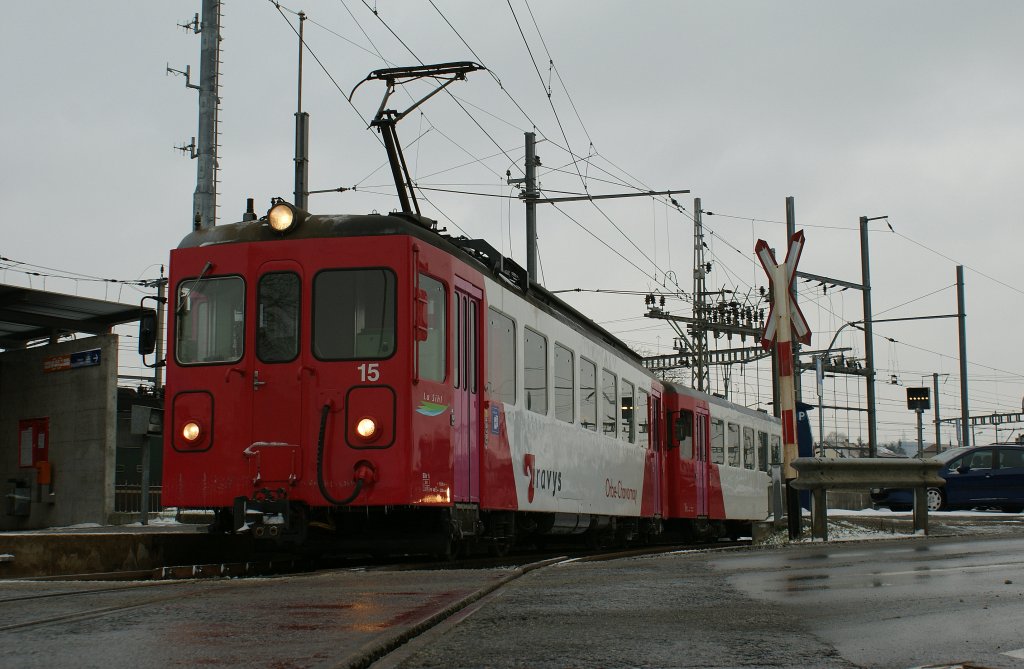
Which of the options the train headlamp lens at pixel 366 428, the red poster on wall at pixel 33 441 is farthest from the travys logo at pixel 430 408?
the red poster on wall at pixel 33 441

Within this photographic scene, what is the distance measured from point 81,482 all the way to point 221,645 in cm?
1850

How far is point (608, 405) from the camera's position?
16.5 meters

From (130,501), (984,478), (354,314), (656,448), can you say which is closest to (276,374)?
(354,314)

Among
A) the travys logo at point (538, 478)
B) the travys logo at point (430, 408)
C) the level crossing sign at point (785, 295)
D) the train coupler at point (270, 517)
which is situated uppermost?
the level crossing sign at point (785, 295)

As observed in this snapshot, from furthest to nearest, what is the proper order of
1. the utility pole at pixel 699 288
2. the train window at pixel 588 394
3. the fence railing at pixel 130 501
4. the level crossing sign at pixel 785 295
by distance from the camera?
1. the utility pole at pixel 699 288
2. the fence railing at pixel 130 501
3. the train window at pixel 588 394
4. the level crossing sign at pixel 785 295

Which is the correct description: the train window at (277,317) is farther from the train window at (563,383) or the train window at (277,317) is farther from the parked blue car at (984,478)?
the parked blue car at (984,478)

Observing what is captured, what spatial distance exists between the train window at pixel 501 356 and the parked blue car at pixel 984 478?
15.8 metres

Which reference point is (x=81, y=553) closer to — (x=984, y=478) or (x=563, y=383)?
(x=563, y=383)

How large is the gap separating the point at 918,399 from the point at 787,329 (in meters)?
28.2

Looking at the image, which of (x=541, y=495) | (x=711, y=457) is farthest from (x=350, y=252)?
(x=711, y=457)

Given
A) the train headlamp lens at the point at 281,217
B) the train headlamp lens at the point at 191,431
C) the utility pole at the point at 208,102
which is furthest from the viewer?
the utility pole at the point at 208,102

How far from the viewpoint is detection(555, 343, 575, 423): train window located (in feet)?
46.2

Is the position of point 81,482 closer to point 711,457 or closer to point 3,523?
point 3,523

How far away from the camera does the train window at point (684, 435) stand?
66.8 ft
